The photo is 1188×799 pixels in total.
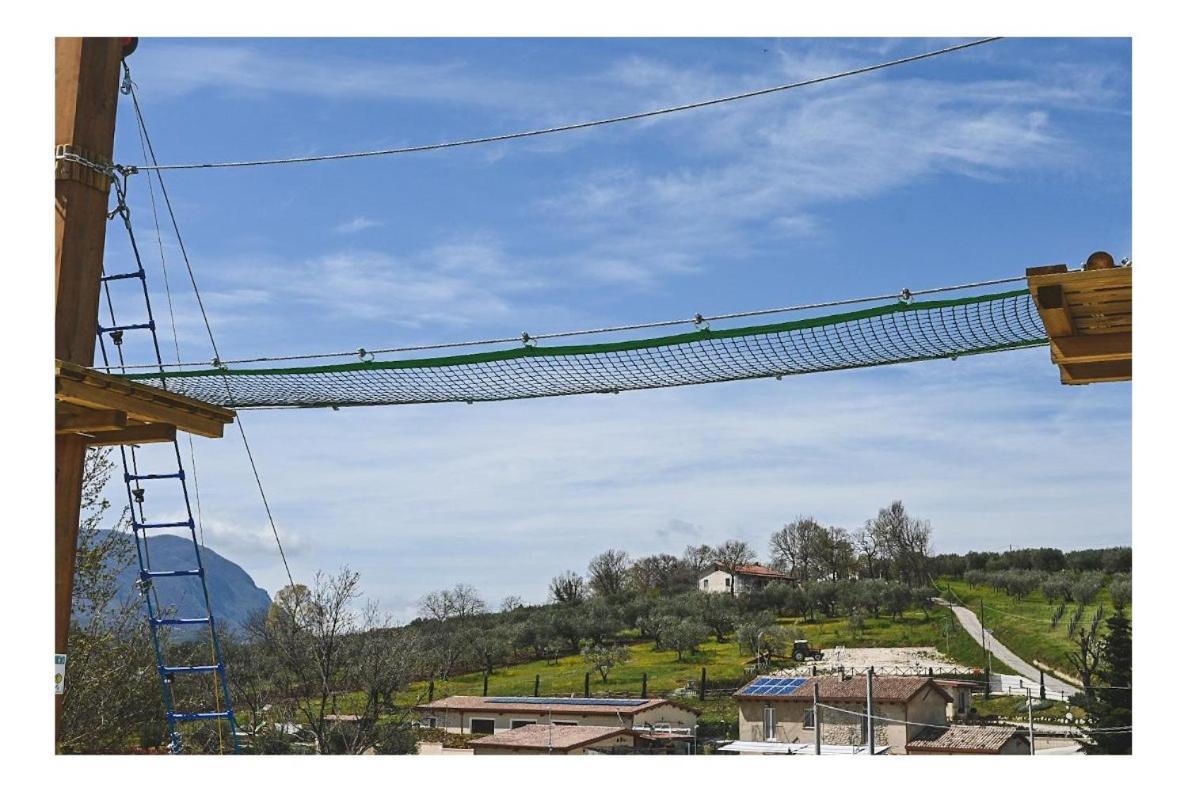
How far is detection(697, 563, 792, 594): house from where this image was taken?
53844mm

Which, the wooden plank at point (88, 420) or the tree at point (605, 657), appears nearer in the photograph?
the wooden plank at point (88, 420)

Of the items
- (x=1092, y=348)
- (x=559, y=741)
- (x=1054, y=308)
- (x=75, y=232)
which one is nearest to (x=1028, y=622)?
(x=559, y=741)

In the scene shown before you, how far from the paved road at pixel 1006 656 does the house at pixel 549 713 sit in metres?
9.74

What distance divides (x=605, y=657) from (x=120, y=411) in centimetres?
3316

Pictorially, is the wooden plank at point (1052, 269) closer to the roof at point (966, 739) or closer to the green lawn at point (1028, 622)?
the roof at point (966, 739)

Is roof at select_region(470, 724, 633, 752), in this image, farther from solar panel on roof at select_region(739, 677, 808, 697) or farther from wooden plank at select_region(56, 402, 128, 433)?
wooden plank at select_region(56, 402, 128, 433)

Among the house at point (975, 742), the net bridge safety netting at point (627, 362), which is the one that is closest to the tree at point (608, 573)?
the house at point (975, 742)

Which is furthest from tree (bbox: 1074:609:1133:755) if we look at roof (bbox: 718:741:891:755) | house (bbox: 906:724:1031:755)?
roof (bbox: 718:741:891:755)

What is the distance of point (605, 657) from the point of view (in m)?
36.7

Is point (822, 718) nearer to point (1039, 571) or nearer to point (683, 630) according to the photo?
point (683, 630)

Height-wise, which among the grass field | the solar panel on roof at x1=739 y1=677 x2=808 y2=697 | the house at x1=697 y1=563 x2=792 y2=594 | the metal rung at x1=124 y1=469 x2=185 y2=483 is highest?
the metal rung at x1=124 y1=469 x2=185 y2=483

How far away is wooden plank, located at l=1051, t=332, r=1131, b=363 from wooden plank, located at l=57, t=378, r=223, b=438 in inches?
141

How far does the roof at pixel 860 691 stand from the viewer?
25.5 meters

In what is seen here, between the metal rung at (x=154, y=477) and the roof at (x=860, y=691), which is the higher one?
the metal rung at (x=154, y=477)
